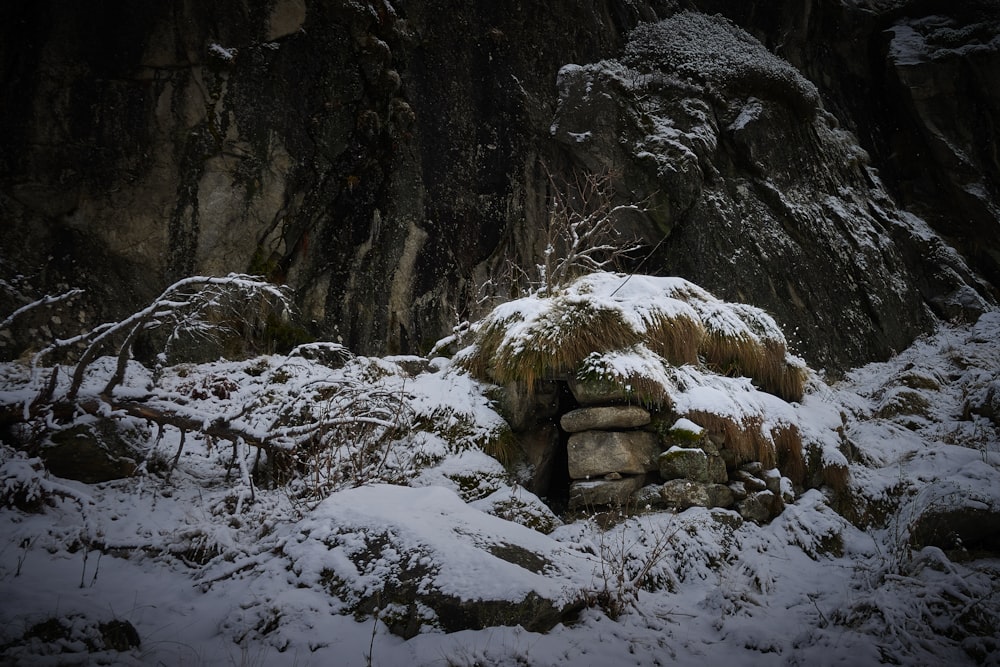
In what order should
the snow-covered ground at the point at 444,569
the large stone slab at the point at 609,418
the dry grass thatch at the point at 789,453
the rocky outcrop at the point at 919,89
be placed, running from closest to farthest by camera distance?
1. the snow-covered ground at the point at 444,569
2. the large stone slab at the point at 609,418
3. the dry grass thatch at the point at 789,453
4. the rocky outcrop at the point at 919,89

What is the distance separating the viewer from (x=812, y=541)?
413 centimetres

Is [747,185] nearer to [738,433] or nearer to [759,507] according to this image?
[738,433]

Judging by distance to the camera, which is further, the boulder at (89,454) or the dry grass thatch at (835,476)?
the dry grass thatch at (835,476)

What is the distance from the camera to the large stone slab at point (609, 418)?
174 inches

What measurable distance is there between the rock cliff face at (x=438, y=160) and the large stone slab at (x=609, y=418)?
4.66 metres

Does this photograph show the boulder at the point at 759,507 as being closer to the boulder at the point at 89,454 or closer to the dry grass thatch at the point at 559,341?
the dry grass thatch at the point at 559,341

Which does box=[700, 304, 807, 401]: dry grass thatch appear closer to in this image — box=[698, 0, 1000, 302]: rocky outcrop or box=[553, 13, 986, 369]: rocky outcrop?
box=[553, 13, 986, 369]: rocky outcrop

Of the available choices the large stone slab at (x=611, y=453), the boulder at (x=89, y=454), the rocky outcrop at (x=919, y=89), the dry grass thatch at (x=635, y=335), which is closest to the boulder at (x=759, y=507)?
the large stone slab at (x=611, y=453)

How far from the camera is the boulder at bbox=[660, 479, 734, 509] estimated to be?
4.13m

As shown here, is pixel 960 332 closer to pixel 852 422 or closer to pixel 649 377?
pixel 852 422

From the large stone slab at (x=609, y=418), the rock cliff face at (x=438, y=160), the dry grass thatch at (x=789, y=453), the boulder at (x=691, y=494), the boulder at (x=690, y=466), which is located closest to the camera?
the boulder at (x=691, y=494)

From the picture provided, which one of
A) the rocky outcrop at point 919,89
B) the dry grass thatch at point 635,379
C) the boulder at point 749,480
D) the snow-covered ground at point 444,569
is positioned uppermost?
the rocky outcrop at point 919,89

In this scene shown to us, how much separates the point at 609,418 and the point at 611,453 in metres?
0.29

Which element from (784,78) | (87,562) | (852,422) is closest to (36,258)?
(87,562)
